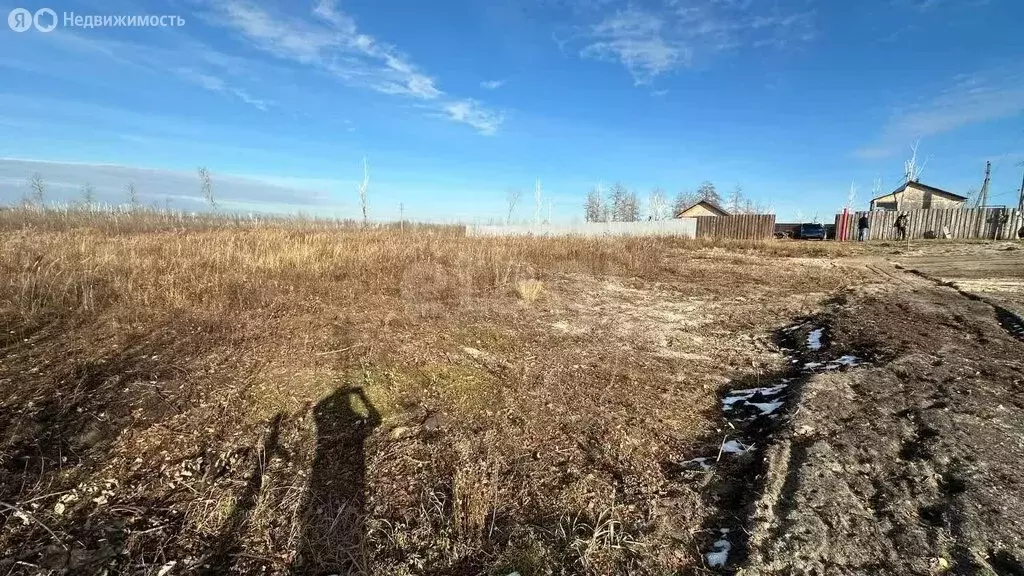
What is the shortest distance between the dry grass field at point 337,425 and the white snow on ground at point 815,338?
0.39 meters

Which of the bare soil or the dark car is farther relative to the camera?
the dark car

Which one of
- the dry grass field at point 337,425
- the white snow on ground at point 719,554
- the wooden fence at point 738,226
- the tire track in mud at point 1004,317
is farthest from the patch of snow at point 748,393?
the wooden fence at point 738,226

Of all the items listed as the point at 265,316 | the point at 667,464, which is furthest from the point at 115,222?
the point at 667,464

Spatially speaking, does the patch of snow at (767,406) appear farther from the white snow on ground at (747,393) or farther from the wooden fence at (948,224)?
the wooden fence at (948,224)

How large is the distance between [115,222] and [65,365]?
1884cm

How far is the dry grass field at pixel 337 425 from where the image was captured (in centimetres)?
202

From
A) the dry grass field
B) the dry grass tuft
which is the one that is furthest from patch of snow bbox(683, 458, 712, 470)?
the dry grass tuft

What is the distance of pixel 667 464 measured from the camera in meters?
2.75

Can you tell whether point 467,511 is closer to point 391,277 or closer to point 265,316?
point 265,316

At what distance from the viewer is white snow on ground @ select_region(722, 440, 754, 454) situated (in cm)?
286

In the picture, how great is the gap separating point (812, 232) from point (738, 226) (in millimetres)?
4970

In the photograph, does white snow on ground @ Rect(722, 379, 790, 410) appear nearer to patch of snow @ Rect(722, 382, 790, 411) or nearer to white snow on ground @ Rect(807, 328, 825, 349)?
patch of snow @ Rect(722, 382, 790, 411)

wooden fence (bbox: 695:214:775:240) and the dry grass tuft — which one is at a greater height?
wooden fence (bbox: 695:214:775:240)

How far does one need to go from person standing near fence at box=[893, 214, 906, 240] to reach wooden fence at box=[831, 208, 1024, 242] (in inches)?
9.1
